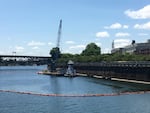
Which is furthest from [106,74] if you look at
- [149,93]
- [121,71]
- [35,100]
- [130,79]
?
[35,100]

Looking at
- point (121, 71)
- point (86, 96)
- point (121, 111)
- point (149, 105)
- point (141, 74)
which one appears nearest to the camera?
point (121, 111)

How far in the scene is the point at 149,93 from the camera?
11031cm

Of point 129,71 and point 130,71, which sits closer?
point 130,71

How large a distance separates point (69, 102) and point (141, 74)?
66.4 metres

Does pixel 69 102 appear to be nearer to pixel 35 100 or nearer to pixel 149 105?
pixel 35 100

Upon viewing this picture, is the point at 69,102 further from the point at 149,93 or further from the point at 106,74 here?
the point at 106,74

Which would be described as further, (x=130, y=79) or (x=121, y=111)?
(x=130, y=79)

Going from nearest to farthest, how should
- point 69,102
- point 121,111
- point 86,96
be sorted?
1. point 121,111
2. point 69,102
3. point 86,96

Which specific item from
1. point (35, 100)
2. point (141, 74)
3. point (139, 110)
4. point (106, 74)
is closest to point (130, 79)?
point (141, 74)

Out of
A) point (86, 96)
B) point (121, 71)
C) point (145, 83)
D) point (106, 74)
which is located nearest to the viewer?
point (86, 96)

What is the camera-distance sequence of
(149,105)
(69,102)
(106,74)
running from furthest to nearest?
(106,74) → (69,102) → (149,105)

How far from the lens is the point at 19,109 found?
82.8m

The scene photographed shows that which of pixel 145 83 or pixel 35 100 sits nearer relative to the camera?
pixel 35 100

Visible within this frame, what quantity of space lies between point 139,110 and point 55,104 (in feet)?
63.8
